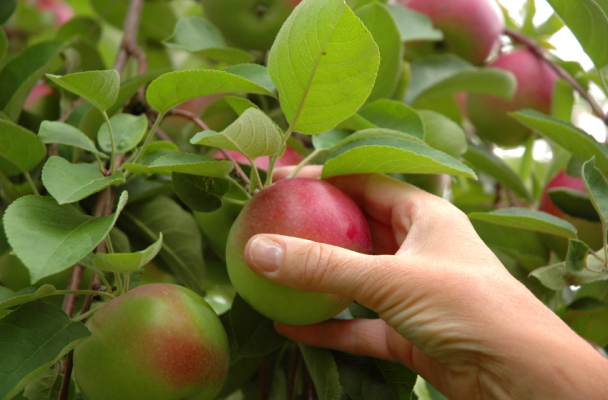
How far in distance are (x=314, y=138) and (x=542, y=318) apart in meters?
0.40

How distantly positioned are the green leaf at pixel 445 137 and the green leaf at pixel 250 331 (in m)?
0.42

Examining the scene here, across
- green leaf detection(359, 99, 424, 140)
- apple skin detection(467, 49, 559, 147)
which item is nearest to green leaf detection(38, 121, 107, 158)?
green leaf detection(359, 99, 424, 140)

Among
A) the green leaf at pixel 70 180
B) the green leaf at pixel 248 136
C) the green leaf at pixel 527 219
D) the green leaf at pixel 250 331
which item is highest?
the green leaf at pixel 248 136

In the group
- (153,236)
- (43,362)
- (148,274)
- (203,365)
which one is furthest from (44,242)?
(148,274)

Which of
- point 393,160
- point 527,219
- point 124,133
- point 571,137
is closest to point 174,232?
point 124,133

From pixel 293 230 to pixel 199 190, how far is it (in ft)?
0.46

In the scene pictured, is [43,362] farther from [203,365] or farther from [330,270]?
[330,270]

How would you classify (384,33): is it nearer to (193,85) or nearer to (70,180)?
(193,85)

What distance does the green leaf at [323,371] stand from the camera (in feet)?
2.14

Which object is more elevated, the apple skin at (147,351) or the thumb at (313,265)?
the thumb at (313,265)

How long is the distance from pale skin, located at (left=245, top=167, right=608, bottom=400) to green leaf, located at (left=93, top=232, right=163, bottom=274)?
0.35ft

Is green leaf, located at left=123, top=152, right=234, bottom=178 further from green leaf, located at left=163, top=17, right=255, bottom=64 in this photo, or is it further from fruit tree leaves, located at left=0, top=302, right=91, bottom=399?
green leaf, located at left=163, top=17, right=255, bottom=64

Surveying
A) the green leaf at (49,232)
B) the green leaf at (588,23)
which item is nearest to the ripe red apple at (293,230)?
the green leaf at (49,232)

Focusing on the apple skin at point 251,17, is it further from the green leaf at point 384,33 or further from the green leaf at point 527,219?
the green leaf at point 527,219
